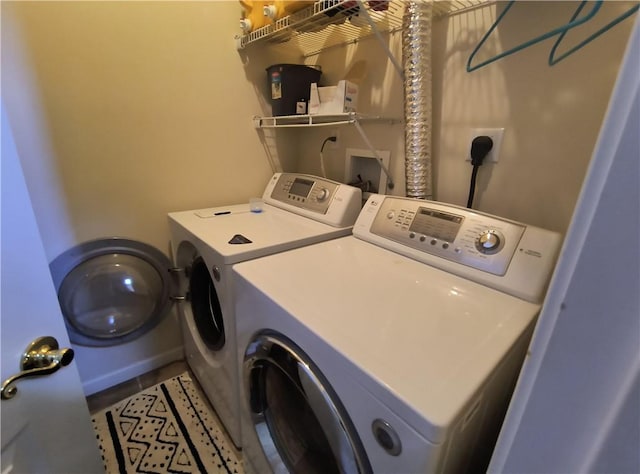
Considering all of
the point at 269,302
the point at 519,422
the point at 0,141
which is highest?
the point at 0,141

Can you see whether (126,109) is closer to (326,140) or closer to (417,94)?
(326,140)

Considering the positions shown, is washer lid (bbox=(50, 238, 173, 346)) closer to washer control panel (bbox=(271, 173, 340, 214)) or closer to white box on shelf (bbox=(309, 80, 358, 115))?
washer control panel (bbox=(271, 173, 340, 214))

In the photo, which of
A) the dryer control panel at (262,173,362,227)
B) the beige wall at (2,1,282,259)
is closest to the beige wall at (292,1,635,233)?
the dryer control panel at (262,173,362,227)

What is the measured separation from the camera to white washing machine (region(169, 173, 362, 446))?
992 mm

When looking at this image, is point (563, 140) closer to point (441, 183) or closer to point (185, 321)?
point (441, 183)

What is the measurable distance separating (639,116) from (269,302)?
26.3 inches

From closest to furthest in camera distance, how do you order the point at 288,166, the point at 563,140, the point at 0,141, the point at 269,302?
the point at 0,141, the point at 269,302, the point at 563,140, the point at 288,166

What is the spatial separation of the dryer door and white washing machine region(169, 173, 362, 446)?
0.17 m

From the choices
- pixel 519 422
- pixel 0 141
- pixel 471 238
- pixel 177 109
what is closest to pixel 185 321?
pixel 177 109

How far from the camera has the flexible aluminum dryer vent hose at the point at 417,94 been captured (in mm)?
1002

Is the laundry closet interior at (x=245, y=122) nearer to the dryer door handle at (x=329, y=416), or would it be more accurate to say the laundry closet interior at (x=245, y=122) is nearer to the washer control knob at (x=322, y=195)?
the washer control knob at (x=322, y=195)

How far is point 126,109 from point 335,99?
0.87 m

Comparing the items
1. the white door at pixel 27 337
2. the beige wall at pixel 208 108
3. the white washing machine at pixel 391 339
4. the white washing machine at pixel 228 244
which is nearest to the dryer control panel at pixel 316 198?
the white washing machine at pixel 228 244

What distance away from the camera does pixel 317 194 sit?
1338 mm
